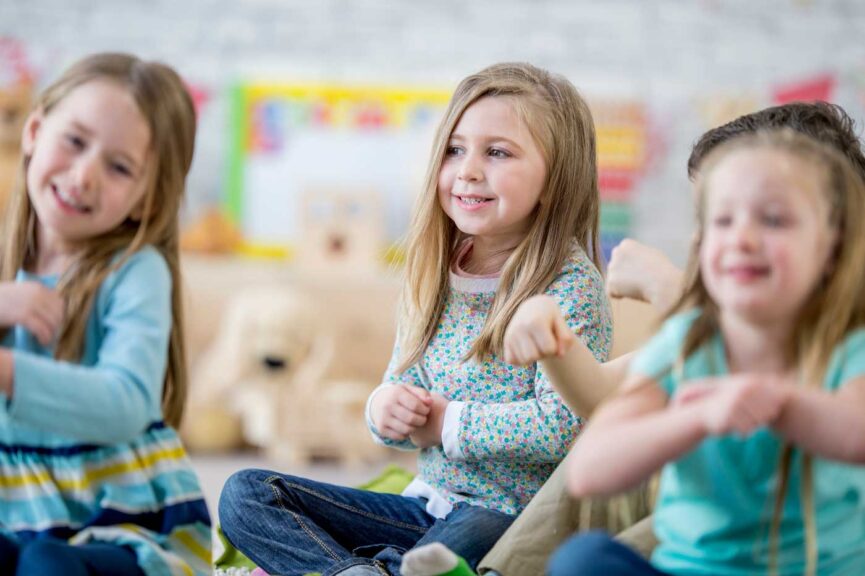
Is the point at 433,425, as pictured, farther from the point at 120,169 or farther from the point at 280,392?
the point at 280,392

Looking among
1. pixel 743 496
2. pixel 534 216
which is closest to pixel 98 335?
pixel 534 216

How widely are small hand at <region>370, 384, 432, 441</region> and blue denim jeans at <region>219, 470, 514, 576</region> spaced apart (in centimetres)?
10

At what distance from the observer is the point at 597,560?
0.84 m

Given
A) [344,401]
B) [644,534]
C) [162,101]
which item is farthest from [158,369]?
[344,401]

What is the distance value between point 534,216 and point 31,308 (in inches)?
23.7

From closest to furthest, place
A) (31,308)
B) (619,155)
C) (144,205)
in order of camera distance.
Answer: (31,308) → (144,205) → (619,155)

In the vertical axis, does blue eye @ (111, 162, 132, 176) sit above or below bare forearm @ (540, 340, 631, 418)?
above

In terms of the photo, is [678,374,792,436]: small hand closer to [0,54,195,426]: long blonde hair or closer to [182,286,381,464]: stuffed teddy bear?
[0,54,195,426]: long blonde hair

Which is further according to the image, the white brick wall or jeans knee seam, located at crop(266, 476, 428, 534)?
the white brick wall

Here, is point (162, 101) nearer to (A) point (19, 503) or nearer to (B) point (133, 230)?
(B) point (133, 230)

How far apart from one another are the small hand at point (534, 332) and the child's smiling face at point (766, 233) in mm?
193

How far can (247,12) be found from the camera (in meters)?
3.76

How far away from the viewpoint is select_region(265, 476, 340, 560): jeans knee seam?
1268 millimetres

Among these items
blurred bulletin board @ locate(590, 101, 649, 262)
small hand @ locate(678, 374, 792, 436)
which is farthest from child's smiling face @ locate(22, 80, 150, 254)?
blurred bulletin board @ locate(590, 101, 649, 262)
